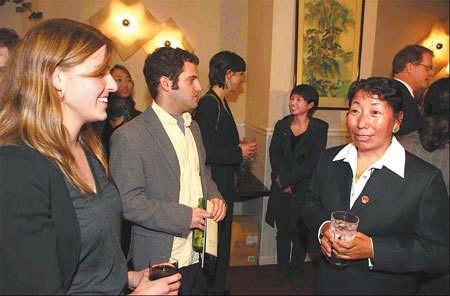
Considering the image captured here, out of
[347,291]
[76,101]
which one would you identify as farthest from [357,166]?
[76,101]

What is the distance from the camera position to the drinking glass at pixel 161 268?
1079mm

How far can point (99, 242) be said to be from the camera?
931 mm

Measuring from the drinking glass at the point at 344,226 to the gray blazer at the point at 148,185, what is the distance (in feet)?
2.26

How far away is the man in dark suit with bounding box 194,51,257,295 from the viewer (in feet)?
7.61

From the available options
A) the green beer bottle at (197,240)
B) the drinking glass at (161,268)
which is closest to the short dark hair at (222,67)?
the green beer bottle at (197,240)

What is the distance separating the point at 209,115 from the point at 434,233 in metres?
1.65

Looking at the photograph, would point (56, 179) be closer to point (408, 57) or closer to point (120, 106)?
point (120, 106)

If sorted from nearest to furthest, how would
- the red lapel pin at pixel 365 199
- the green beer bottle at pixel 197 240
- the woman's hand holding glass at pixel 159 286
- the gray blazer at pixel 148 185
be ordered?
the woman's hand holding glass at pixel 159 286
the red lapel pin at pixel 365 199
the gray blazer at pixel 148 185
the green beer bottle at pixel 197 240

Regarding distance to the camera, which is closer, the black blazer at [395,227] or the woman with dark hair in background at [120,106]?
the black blazer at [395,227]

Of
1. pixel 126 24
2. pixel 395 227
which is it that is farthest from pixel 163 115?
pixel 126 24

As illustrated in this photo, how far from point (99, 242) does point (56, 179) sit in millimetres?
257

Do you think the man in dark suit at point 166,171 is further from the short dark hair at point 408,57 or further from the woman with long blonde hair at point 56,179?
the short dark hair at point 408,57

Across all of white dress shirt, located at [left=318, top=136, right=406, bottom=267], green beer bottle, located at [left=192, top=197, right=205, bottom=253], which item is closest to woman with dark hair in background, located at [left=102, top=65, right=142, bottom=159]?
green beer bottle, located at [left=192, top=197, right=205, bottom=253]

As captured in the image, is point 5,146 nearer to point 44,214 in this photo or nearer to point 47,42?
point 44,214
